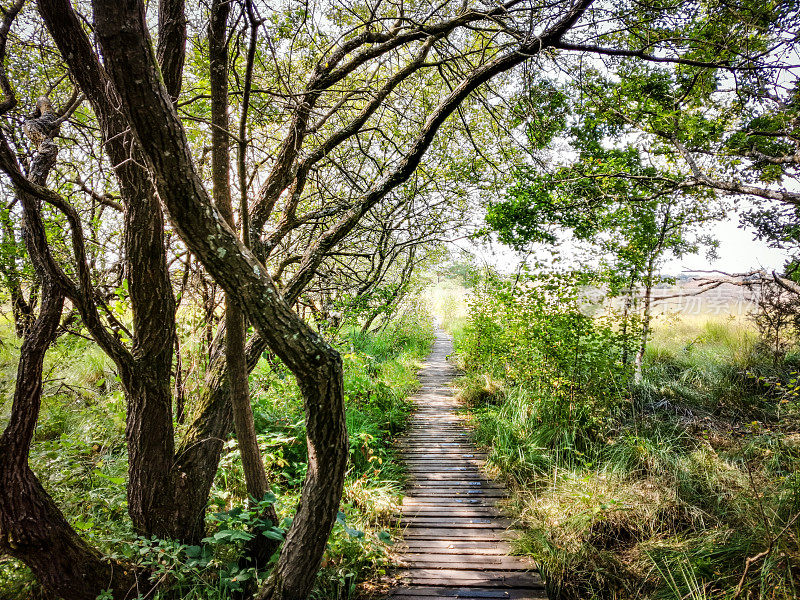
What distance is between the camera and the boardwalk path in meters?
2.84

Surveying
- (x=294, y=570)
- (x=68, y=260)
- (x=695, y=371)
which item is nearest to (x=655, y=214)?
(x=695, y=371)

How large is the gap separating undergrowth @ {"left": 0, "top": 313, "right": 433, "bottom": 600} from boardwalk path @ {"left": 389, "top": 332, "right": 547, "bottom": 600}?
0.27 m

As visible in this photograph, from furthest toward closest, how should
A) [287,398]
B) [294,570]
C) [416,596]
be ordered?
[287,398]
[416,596]
[294,570]

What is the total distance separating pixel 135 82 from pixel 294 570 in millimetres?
2735

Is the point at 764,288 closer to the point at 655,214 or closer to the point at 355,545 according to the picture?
the point at 655,214

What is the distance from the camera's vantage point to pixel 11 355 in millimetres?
5258

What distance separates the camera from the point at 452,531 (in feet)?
11.7

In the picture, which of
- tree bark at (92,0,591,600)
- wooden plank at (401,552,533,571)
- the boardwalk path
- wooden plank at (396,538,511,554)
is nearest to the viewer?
tree bark at (92,0,591,600)

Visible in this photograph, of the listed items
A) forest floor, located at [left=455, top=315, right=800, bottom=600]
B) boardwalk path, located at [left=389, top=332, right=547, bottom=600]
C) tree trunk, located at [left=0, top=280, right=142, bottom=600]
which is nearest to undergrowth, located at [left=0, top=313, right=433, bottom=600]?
tree trunk, located at [left=0, top=280, right=142, bottom=600]

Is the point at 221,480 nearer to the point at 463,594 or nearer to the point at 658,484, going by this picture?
the point at 463,594

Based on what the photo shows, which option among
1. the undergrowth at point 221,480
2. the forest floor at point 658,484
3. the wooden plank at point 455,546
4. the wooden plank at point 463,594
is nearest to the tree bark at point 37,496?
the undergrowth at point 221,480

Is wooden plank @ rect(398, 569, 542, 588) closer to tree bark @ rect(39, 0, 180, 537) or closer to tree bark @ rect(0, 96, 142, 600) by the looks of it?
tree bark @ rect(39, 0, 180, 537)

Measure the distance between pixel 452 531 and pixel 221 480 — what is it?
8.17 feet

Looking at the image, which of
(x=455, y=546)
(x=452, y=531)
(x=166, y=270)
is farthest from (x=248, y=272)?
(x=452, y=531)
